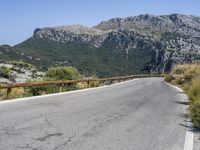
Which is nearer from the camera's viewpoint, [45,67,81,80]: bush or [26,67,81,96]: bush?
[26,67,81,96]: bush

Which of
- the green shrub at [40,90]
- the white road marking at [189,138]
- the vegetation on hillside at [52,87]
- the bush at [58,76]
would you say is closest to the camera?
the white road marking at [189,138]

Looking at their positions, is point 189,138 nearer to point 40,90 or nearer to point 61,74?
point 40,90

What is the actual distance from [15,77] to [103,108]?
15.6m

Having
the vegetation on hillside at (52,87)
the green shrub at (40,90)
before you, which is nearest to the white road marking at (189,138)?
the vegetation on hillside at (52,87)

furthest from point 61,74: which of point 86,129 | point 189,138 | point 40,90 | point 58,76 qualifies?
point 189,138

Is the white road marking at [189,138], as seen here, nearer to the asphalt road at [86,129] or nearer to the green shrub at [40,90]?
the asphalt road at [86,129]

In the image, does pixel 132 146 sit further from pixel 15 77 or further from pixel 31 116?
pixel 15 77

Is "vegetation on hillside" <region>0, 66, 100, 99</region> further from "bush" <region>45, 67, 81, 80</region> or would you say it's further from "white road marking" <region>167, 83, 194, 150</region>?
"white road marking" <region>167, 83, 194, 150</region>

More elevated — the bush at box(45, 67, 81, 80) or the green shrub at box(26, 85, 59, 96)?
the bush at box(45, 67, 81, 80)

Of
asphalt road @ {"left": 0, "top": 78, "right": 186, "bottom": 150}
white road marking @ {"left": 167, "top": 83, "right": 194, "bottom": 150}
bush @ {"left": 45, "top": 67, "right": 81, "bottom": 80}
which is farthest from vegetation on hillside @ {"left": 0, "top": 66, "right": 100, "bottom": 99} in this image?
white road marking @ {"left": 167, "top": 83, "right": 194, "bottom": 150}

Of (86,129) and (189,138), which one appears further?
(189,138)

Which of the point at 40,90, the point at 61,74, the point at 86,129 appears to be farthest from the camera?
the point at 61,74

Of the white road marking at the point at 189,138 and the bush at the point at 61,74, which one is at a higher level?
the bush at the point at 61,74

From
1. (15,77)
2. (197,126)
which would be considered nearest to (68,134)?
(197,126)
